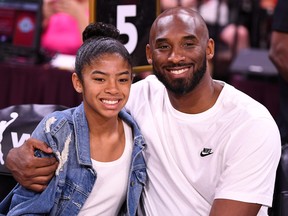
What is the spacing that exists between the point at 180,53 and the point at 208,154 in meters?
0.36

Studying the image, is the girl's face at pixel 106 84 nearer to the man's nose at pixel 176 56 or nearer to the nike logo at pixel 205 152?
the man's nose at pixel 176 56

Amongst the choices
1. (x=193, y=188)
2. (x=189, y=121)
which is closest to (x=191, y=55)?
(x=189, y=121)

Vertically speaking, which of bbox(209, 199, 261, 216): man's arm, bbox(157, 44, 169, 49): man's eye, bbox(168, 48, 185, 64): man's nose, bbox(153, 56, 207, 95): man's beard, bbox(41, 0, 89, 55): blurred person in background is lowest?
bbox(41, 0, 89, 55): blurred person in background

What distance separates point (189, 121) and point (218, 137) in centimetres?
13

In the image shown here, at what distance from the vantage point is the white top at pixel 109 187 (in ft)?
8.73


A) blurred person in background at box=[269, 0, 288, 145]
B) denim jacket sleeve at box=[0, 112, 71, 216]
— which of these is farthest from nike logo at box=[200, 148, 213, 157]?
blurred person in background at box=[269, 0, 288, 145]

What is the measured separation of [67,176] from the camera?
2.62 m

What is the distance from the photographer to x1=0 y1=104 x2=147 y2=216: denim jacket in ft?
8.45

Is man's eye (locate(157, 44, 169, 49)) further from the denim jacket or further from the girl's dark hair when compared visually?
the denim jacket

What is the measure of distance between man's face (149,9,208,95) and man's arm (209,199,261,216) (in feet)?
1.38

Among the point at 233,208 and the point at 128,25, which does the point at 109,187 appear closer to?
the point at 233,208

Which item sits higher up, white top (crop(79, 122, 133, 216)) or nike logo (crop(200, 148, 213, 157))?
nike logo (crop(200, 148, 213, 157))

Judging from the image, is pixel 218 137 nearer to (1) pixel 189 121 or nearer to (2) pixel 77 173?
(1) pixel 189 121

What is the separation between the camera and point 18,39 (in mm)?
5223
